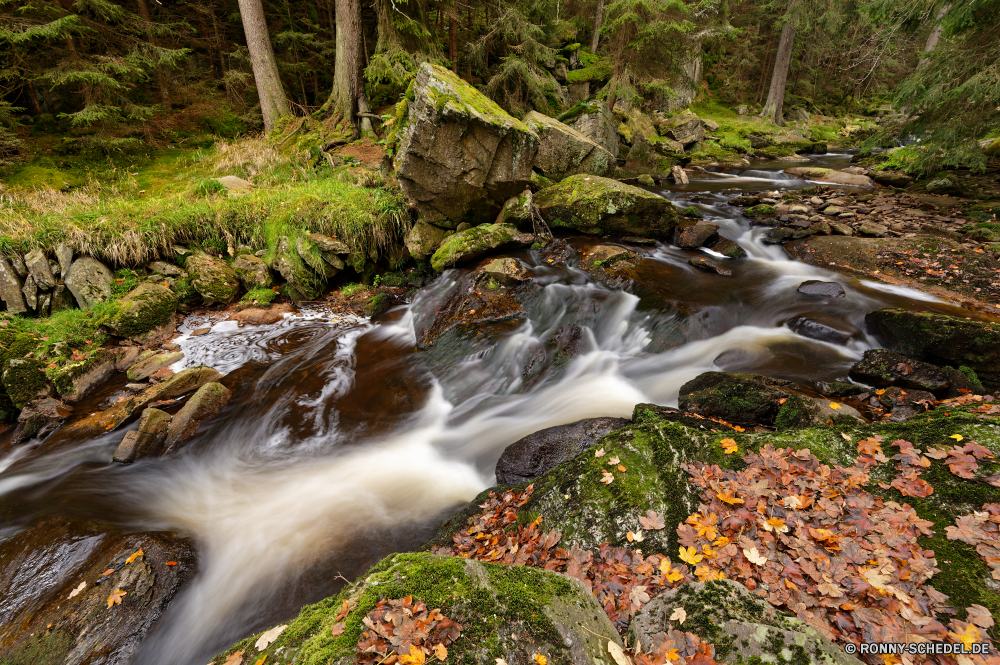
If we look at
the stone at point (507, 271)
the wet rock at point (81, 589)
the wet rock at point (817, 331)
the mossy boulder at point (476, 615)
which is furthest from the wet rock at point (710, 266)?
the wet rock at point (81, 589)

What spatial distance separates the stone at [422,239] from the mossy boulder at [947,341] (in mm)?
8769

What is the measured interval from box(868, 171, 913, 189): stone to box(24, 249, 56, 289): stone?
23.4m

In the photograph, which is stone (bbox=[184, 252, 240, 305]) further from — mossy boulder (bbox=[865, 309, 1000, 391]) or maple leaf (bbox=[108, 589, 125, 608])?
mossy boulder (bbox=[865, 309, 1000, 391])

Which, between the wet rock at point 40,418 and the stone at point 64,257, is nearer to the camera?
the wet rock at point 40,418

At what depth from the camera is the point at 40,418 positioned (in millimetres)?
6121

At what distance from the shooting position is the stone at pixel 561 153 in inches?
494

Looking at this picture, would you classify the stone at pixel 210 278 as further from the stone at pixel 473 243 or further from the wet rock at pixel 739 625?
the wet rock at pixel 739 625

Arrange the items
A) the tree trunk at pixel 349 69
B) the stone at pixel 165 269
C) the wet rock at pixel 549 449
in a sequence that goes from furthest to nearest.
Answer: the tree trunk at pixel 349 69 < the stone at pixel 165 269 < the wet rock at pixel 549 449

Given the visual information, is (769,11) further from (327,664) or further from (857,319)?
(327,664)

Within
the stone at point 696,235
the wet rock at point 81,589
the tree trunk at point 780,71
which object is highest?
the tree trunk at point 780,71

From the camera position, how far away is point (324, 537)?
4.57 m

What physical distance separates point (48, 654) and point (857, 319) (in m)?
11.2

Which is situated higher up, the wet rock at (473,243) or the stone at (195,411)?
the wet rock at (473,243)

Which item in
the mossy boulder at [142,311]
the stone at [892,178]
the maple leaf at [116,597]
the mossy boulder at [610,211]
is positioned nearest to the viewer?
the maple leaf at [116,597]
